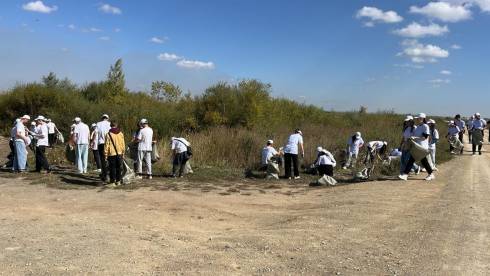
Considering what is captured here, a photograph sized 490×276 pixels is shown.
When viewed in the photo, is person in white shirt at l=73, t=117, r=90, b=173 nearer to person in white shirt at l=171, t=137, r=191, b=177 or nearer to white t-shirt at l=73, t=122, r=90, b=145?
white t-shirt at l=73, t=122, r=90, b=145

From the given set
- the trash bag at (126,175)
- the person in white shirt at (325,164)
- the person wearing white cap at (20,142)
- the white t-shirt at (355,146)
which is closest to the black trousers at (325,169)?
the person in white shirt at (325,164)

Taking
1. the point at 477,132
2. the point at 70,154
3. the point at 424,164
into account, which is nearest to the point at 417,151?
the point at 424,164

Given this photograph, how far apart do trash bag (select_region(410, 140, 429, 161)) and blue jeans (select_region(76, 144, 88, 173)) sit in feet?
30.7

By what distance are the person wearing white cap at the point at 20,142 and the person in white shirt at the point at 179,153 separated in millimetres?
4348

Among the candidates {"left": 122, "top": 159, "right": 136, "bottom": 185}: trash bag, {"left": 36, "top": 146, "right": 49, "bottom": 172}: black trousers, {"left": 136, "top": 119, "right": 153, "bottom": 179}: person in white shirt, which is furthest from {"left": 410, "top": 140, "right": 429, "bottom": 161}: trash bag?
{"left": 36, "top": 146, "right": 49, "bottom": 172}: black trousers

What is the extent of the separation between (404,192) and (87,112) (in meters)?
19.5

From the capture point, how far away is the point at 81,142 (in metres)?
15.0

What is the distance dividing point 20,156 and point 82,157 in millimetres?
1789

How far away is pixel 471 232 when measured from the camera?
7.75m

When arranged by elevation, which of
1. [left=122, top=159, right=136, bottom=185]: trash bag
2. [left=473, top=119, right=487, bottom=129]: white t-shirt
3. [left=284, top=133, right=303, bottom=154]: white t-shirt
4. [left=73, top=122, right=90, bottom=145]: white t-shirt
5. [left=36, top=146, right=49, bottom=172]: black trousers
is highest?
[left=473, top=119, right=487, bottom=129]: white t-shirt

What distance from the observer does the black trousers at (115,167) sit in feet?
42.7

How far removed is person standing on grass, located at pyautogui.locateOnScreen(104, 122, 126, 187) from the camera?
12.9 meters

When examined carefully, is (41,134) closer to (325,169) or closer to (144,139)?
(144,139)

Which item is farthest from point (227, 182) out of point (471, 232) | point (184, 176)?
point (471, 232)
